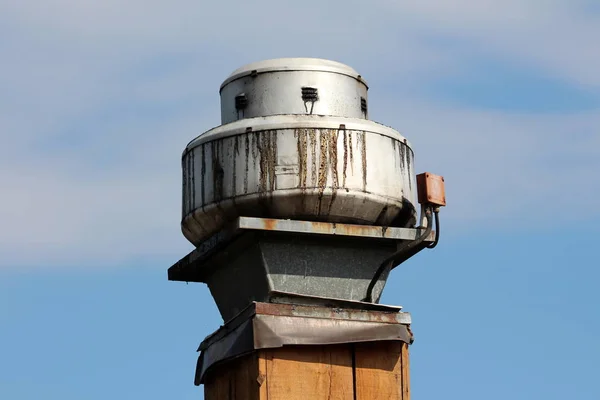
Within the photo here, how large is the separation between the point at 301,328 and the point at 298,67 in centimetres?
236

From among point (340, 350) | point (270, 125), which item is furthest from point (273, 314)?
point (270, 125)

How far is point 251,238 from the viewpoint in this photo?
11867mm

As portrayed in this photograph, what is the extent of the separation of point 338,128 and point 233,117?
3.66 ft

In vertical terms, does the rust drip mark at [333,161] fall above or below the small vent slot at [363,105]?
below

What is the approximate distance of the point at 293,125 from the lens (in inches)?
469

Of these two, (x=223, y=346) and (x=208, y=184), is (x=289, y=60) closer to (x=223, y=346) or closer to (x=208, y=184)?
(x=208, y=184)

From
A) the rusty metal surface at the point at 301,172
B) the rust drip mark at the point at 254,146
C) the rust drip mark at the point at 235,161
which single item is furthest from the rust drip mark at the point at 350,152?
the rust drip mark at the point at 235,161

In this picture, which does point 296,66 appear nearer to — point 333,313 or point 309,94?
point 309,94

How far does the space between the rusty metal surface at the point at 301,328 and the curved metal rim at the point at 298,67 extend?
7.06 ft

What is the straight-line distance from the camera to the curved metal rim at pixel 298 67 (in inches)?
487

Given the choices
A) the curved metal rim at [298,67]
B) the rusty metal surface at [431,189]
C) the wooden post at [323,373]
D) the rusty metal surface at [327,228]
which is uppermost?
the curved metal rim at [298,67]

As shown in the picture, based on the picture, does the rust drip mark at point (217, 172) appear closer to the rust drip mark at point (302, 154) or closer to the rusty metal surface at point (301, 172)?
the rusty metal surface at point (301, 172)

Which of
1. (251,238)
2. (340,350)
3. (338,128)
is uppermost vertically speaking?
(338,128)

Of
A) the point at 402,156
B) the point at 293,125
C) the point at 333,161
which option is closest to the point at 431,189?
the point at 402,156
